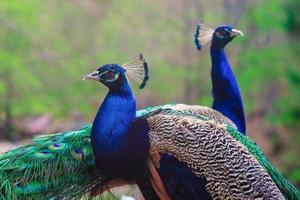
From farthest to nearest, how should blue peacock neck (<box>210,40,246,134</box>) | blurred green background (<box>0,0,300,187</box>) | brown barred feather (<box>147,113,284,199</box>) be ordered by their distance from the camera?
blurred green background (<box>0,0,300,187</box>) < blue peacock neck (<box>210,40,246,134</box>) < brown barred feather (<box>147,113,284,199</box>)

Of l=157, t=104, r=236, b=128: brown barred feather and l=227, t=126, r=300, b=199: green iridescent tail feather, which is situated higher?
l=157, t=104, r=236, b=128: brown barred feather

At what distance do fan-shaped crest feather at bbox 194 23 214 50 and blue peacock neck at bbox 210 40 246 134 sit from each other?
0.07m

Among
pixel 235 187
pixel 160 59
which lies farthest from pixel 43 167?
pixel 160 59

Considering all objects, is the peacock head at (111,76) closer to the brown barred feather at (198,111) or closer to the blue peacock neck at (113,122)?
the blue peacock neck at (113,122)

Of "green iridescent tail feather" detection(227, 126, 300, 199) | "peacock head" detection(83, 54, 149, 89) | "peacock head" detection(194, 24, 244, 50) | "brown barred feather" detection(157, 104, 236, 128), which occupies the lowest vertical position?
"green iridescent tail feather" detection(227, 126, 300, 199)

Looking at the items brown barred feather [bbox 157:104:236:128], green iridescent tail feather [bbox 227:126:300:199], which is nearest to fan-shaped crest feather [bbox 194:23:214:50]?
brown barred feather [bbox 157:104:236:128]

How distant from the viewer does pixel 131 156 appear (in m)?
3.06

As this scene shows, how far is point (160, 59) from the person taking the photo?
10461mm

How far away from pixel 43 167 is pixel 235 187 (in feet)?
3.20

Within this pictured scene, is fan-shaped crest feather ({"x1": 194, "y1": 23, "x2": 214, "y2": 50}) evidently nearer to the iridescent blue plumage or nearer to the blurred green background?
the iridescent blue plumage

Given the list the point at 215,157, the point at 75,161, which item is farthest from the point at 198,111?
the point at 75,161

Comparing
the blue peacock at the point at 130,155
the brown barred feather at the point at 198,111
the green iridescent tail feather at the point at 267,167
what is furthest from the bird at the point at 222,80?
the blue peacock at the point at 130,155

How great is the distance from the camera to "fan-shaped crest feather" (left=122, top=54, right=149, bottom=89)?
3.17 m

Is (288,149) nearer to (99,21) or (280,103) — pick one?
(280,103)
